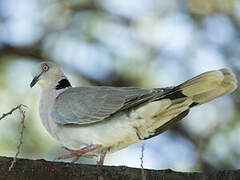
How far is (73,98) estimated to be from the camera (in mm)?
3676

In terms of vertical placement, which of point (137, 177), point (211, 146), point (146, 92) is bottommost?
point (137, 177)

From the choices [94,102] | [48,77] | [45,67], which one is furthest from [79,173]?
[45,67]

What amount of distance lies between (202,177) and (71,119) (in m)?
1.14

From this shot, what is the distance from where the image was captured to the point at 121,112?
11.0 ft

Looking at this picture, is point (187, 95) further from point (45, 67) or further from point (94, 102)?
point (45, 67)

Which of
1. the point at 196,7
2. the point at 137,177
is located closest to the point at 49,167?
the point at 137,177

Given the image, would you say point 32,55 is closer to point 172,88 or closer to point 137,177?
point 172,88

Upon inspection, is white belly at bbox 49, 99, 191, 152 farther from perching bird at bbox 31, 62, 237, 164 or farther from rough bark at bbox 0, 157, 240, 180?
rough bark at bbox 0, 157, 240, 180

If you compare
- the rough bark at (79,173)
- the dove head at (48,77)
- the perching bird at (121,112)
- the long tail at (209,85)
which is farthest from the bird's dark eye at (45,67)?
the rough bark at (79,173)

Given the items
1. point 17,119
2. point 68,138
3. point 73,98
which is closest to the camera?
point 68,138

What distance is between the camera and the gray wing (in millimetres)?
3312

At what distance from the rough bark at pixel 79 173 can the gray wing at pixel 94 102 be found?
2.07 ft

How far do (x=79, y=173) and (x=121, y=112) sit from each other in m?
0.77

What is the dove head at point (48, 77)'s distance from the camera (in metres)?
4.16
